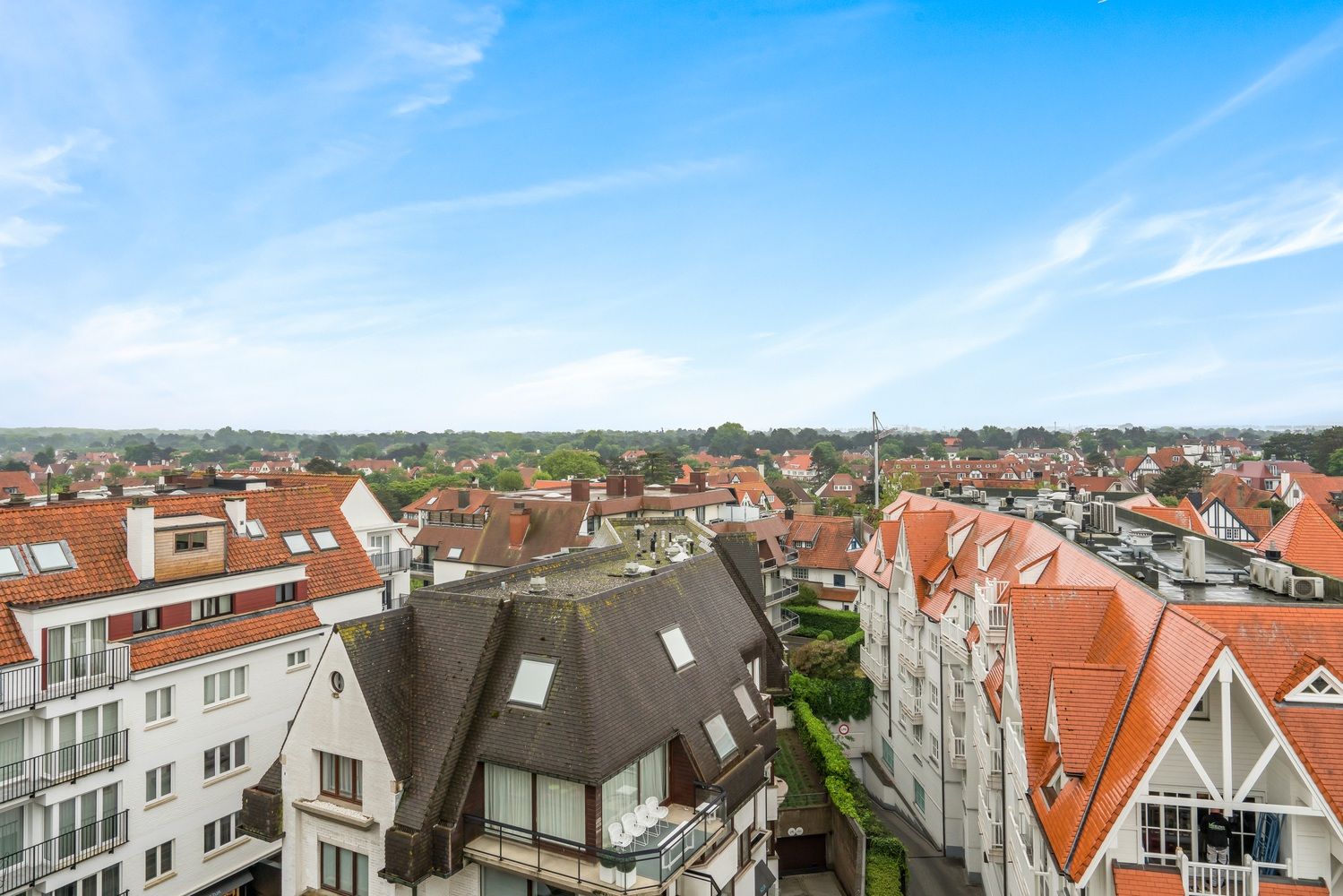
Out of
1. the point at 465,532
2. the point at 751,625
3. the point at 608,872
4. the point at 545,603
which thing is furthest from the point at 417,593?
the point at 465,532

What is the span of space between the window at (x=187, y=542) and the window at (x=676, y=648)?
16.7m

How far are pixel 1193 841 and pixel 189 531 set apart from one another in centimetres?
2757

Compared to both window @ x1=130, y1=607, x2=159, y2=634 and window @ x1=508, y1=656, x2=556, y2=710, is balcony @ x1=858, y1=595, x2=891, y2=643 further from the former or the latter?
window @ x1=130, y1=607, x2=159, y2=634

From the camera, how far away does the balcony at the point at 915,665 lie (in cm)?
3259

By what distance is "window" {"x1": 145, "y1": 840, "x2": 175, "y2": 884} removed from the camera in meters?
21.7

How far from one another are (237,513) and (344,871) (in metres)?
15.4

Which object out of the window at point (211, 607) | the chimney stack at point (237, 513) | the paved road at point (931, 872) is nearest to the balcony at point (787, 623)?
the paved road at point (931, 872)

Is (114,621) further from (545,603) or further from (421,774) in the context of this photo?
(545,603)

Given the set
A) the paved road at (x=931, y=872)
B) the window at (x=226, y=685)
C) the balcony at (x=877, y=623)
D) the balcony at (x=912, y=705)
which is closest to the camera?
the window at (x=226, y=685)

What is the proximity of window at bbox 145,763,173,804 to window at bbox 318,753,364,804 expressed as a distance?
9295mm

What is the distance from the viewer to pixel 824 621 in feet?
166

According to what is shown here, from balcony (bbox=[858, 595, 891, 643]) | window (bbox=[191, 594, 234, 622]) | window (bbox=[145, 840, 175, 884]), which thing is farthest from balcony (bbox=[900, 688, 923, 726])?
window (bbox=[145, 840, 175, 884])

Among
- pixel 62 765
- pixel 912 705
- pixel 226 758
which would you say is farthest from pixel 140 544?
pixel 912 705

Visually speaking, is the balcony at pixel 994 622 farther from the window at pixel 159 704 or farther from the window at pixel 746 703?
the window at pixel 159 704
